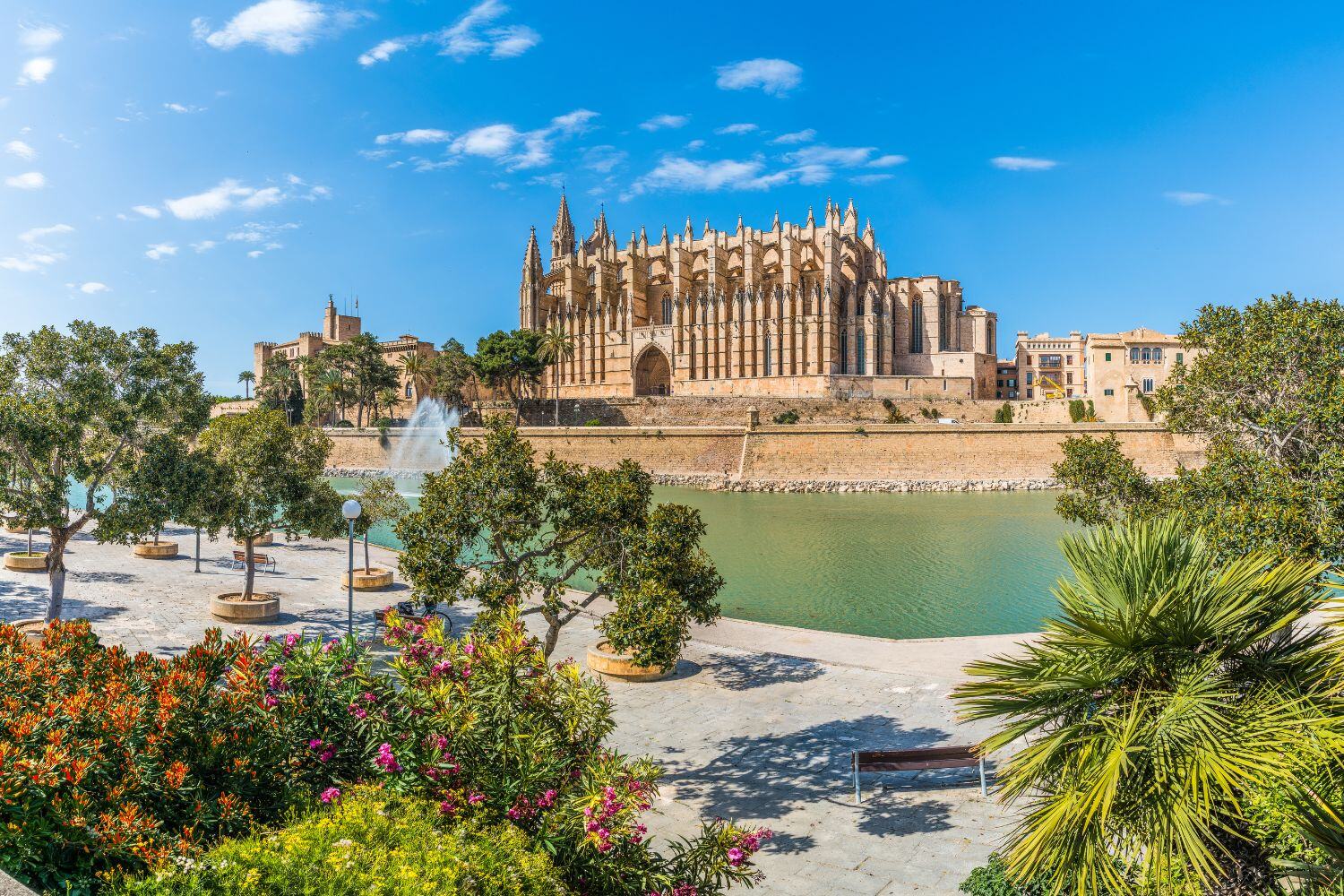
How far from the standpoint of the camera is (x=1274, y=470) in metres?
7.78

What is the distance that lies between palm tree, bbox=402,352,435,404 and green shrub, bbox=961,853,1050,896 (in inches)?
2356

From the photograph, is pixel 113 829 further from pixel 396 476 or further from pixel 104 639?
pixel 396 476

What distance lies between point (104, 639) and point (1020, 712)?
1151cm

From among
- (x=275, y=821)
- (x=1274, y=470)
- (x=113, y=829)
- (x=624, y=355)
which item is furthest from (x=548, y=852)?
(x=624, y=355)

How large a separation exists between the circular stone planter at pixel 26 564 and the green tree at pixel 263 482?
5.59m

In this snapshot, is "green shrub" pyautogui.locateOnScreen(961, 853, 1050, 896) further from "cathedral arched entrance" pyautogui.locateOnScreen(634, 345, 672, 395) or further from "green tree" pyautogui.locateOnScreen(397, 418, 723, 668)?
"cathedral arched entrance" pyautogui.locateOnScreen(634, 345, 672, 395)

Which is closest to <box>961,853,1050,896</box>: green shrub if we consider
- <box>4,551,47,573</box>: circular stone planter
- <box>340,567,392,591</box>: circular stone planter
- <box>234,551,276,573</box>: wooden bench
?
<box>340,567,392,591</box>: circular stone planter

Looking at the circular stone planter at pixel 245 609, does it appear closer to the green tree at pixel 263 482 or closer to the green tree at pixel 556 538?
the green tree at pixel 263 482

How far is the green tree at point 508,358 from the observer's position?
58062 millimetres

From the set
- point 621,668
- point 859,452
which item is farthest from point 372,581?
point 859,452

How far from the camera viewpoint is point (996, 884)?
4.42m

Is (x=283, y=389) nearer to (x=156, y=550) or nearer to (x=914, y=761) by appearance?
(x=156, y=550)

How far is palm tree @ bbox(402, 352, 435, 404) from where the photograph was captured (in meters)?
60.8

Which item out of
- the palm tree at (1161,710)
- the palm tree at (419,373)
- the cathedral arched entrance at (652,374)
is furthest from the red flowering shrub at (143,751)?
the cathedral arched entrance at (652,374)
